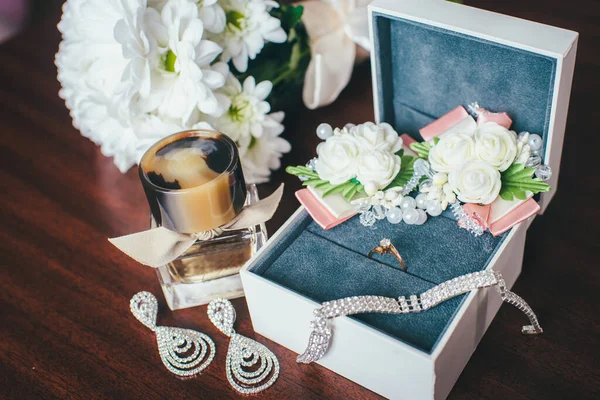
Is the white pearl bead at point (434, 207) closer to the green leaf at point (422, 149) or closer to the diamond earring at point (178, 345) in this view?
the green leaf at point (422, 149)

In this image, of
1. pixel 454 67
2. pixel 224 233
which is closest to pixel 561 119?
pixel 454 67

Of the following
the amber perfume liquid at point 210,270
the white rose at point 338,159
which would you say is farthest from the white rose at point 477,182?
the amber perfume liquid at point 210,270

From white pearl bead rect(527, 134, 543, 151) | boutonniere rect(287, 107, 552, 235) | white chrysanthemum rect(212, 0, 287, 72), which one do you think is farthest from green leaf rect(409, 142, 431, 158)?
white chrysanthemum rect(212, 0, 287, 72)

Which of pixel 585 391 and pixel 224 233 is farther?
pixel 224 233

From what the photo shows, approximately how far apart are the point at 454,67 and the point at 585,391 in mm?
353

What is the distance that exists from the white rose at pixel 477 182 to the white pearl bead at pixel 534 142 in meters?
0.05

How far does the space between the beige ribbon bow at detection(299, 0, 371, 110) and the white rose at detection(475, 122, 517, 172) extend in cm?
30

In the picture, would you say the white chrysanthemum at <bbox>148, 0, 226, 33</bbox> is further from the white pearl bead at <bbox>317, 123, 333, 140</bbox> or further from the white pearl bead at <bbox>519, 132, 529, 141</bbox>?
the white pearl bead at <bbox>519, 132, 529, 141</bbox>

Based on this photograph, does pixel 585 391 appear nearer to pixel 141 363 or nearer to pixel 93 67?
pixel 141 363

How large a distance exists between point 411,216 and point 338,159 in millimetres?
95

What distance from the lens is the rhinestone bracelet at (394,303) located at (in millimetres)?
555

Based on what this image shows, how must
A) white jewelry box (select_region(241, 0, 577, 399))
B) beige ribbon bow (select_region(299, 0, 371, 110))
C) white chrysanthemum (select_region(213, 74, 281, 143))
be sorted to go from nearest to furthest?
white jewelry box (select_region(241, 0, 577, 399)), white chrysanthemum (select_region(213, 74, 281, 143)), beige ribbon bow (select_region(299, 0, 371, 110))

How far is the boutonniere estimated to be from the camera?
63 centimetres

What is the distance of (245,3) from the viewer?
75 centimetres
